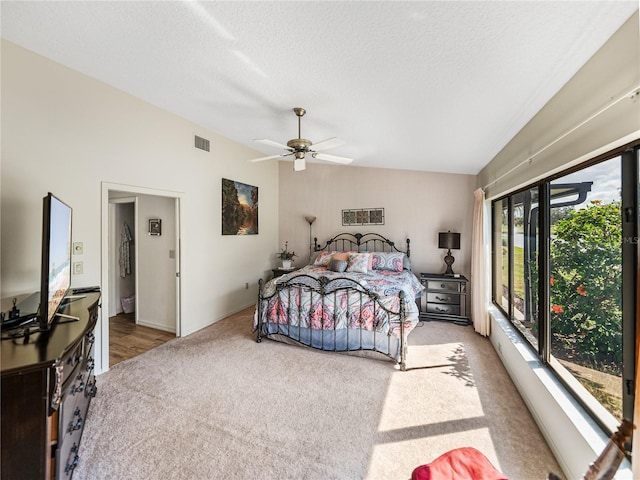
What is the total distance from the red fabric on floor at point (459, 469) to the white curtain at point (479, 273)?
289cm

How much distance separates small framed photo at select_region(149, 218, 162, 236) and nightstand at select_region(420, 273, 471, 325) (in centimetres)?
432

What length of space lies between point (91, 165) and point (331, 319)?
10.0 feet

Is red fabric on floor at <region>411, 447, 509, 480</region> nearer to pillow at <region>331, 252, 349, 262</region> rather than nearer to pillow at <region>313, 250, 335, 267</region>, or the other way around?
pillow at <region>331, 252, 349, 262</region>

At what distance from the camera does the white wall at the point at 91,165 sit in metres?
2.18

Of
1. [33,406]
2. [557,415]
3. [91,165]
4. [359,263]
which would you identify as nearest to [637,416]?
[557,415]

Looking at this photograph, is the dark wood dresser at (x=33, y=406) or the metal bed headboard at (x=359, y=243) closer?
the dark wood dresser at (x=33, y=406)

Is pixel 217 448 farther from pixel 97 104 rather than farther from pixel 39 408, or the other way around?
pixel 97 104

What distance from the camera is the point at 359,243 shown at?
5496 millimetres

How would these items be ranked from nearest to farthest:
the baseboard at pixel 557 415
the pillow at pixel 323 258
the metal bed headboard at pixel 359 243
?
the baseboard at pixel 557 415 < the pillow at pixel 323 258 < the metal bed headboard at pixel 359 243

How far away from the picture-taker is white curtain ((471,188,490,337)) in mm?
3740

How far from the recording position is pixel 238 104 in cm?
301

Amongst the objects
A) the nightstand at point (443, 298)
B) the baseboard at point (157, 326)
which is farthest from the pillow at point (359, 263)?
the baseboard at point (157, 326)

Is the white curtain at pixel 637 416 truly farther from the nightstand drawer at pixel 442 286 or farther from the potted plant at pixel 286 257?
the potted plant at pixel 286 257

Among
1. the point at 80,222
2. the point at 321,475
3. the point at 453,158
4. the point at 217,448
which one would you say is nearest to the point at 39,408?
the point at 217,448
